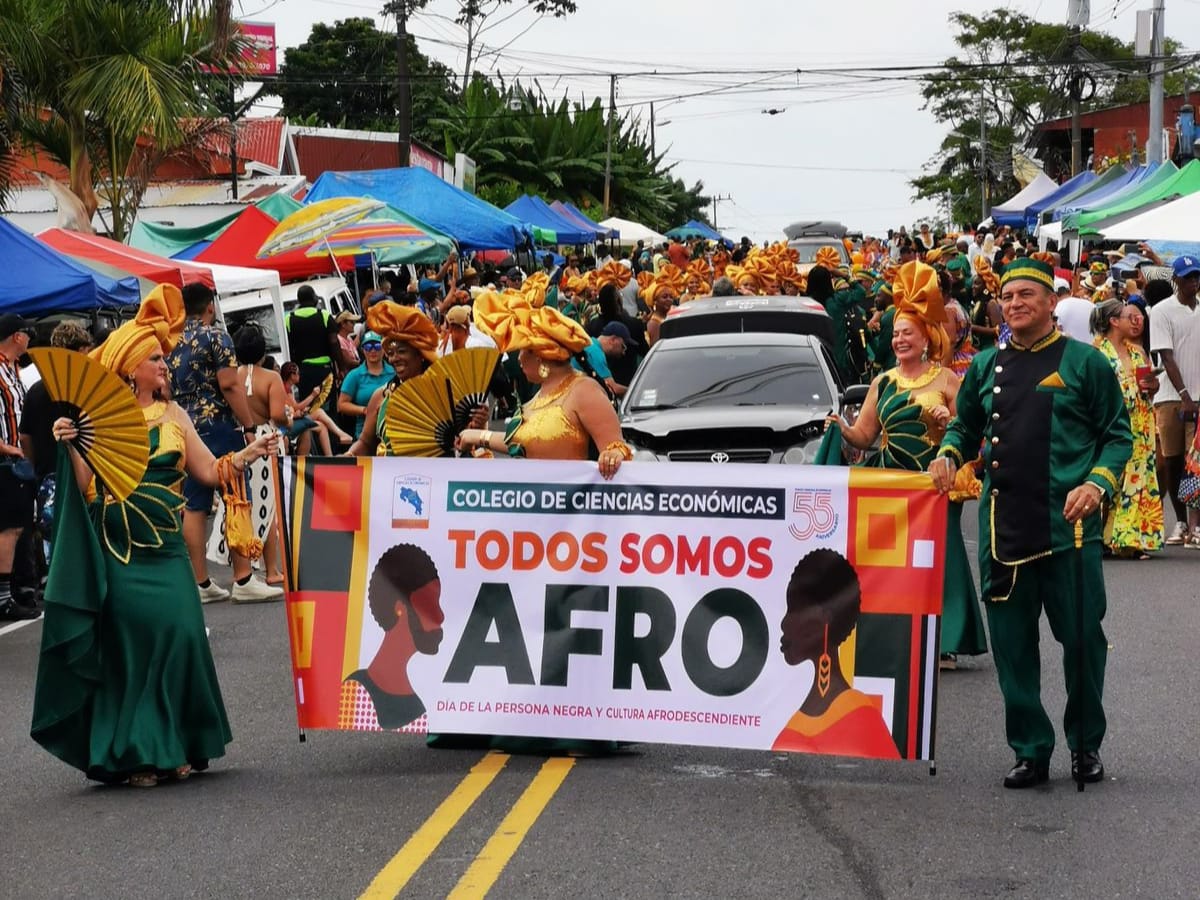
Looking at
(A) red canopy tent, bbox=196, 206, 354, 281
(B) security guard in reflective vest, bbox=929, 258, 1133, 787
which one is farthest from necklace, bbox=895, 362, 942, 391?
(A) red canopy tent, bbox=196, 206, 354, 281

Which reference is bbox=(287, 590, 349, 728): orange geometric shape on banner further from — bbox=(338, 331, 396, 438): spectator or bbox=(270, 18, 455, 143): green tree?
bbox=(270, 18, 455, 143): green tree

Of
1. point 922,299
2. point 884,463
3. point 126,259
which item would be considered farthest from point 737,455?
point 126,259

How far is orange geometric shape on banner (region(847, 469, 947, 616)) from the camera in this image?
267 inches

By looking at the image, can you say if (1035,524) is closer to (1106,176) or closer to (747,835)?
(747,835)

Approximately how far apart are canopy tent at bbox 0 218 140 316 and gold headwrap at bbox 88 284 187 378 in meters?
9.21

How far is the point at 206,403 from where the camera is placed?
1237cm

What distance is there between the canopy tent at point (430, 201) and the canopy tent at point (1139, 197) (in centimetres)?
953

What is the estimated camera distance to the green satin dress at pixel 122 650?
22.9ft

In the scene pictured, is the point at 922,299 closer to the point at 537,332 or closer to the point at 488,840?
A: the point at 537,332

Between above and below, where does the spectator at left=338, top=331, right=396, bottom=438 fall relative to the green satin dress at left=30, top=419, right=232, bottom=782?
above

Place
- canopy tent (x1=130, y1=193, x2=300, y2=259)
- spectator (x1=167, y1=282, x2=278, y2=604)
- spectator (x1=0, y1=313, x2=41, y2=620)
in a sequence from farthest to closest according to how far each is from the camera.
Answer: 1. canopy tent (x1=130, y1=193, x2=300, y2=259)
2. spectator (x1=167, y1=282, x2=278, y2=604)
3. spectator (x1=0, y1=313, x2=41, y2=620)

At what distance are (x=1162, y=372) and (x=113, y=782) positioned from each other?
31.6ft

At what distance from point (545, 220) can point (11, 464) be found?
3370 cm

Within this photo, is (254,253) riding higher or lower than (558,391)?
higher
